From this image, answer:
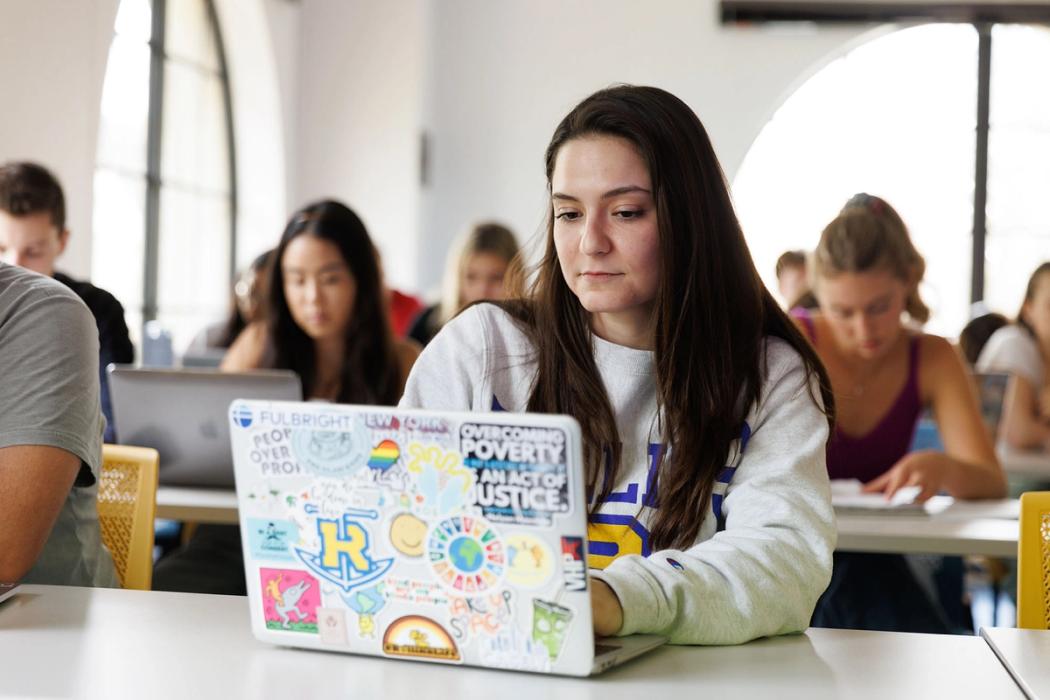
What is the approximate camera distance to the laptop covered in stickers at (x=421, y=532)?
107 centimetres

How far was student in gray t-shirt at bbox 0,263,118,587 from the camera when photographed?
1579mm

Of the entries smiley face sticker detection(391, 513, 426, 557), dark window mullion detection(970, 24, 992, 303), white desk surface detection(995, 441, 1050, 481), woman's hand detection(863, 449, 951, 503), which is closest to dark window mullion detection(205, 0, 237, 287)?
white desk surface detection(995, 441, 1050, 481)

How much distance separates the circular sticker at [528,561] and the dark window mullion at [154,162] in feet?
18.7

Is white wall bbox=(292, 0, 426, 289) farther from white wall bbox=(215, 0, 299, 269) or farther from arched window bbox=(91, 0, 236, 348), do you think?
arched window bbox=(91, 0, 236, 348)

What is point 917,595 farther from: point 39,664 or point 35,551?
point 39,664

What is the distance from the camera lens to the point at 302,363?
10.9 feet

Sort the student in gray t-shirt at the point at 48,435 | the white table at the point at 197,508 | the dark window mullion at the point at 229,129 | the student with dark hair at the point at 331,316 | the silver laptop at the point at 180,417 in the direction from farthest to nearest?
the dark window mullion at the point at 229,129
the student with dark hair at the point at 331,316
the silver laptop at the point at 180,417
the white table at the point at 197,508
the student in gray t-shirt at the point at 48,435

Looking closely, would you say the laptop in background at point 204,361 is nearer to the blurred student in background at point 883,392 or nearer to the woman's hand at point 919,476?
the blurred student in background at point 883,392

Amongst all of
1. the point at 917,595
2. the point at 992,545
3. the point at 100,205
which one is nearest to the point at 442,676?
the point at 992,545

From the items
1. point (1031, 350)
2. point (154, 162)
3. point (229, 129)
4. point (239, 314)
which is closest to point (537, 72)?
point (229, 129)

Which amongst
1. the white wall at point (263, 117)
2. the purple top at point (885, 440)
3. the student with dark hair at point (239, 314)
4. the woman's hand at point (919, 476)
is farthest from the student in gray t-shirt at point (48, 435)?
the white wall at point (263, 117)

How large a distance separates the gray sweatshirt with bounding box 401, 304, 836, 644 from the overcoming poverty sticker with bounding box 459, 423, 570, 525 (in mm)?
174

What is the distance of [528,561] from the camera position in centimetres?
108

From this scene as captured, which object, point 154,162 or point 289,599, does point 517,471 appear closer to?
point 289,599
